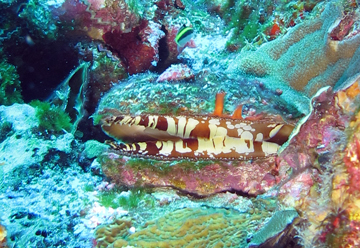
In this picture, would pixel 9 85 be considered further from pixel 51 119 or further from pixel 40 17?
pixel 51 119

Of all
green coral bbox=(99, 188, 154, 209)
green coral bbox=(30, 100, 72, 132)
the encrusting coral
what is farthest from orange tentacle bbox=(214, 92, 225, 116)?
green coral bbox=(30, 100, 72, 132)

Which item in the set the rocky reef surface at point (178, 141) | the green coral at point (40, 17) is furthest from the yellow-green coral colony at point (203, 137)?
the green coral at point (40, 17)

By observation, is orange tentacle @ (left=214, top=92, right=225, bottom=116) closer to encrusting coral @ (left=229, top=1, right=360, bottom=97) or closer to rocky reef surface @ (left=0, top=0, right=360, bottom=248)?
rocky reef surface @ (left=0, top=0, right=360, bottom=248)

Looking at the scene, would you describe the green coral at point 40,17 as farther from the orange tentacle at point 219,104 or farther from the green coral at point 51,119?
the orange tentacle at point 219,104

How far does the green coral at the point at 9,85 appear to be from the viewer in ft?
11.3

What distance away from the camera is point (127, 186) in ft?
7.71

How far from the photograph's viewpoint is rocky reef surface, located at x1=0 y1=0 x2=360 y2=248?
1.53 meters

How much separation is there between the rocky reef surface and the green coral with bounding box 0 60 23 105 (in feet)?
0.06

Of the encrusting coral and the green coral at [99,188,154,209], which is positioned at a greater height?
the encrusting coral

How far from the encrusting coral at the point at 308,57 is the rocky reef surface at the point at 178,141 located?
0.05 feet

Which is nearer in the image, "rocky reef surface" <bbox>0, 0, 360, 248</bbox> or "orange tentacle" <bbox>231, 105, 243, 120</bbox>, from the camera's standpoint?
"rocky reef surface" <bbox>0, 0, 360, 248</bbox>

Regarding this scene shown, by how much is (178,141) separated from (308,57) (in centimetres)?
179

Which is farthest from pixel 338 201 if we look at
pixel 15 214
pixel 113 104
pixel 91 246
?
pixel 15 214

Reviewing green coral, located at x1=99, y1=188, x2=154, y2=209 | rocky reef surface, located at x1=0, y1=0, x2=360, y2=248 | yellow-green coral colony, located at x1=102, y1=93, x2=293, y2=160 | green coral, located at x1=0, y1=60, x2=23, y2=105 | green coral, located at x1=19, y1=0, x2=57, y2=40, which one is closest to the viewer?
rocky reef surface, located at x1=0, y1=0, x2=360, y2=248
